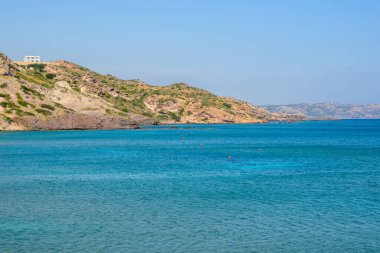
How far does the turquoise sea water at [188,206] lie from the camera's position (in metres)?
37.8

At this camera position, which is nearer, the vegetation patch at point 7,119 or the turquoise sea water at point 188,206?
the turquoise sea water at point 188,206

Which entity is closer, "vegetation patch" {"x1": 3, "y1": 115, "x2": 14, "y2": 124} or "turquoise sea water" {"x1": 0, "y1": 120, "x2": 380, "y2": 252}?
"turquoise sea water" {"x1": 0, "y1": 120, "x2": 380, "y2": 252}

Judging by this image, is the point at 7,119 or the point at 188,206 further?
the point at 7,119

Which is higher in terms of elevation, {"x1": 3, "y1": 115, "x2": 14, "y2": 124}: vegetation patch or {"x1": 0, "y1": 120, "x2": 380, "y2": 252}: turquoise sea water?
{"x1": 3, "y1": 115, "x2": 14, "y2": 124}: vegetation patch

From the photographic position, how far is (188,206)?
170 ft

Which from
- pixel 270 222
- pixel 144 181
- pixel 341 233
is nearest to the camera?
pixel 341 233

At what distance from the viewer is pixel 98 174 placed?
259 feet

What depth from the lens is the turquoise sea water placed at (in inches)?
1487

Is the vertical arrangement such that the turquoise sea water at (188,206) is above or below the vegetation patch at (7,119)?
below

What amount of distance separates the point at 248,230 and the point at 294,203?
1326cm

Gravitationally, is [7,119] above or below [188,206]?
above

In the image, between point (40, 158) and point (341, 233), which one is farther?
point (40, 158)

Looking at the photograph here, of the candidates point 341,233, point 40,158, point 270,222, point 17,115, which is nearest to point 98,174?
point 40,158

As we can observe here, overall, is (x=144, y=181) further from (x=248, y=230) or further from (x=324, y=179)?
(x=248, y=230)
